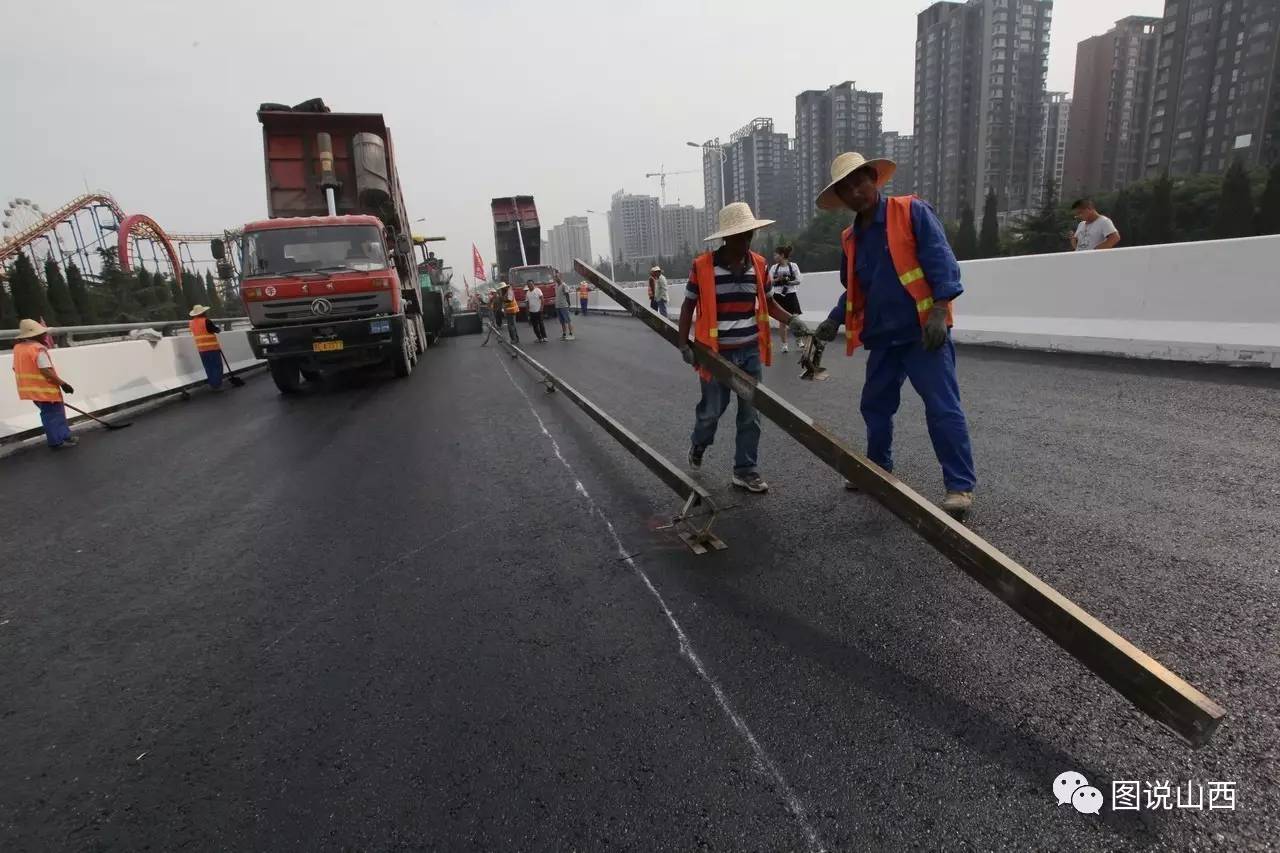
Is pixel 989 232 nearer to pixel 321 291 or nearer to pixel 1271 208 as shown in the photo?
pixel 1271 208

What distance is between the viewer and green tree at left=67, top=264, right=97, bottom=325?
36.8 meters

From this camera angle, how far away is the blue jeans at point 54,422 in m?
7.31

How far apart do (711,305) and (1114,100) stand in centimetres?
9363

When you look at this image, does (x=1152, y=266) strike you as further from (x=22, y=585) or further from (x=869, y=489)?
(x=22, y=585)

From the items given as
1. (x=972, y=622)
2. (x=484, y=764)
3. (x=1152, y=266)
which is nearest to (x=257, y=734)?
(x=484, y=764)

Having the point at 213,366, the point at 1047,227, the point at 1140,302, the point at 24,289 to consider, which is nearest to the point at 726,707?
the point at 1140,302

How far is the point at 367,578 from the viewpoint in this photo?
3.40 metres

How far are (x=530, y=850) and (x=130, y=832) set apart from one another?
1219 mm

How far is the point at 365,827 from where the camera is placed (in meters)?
1.81

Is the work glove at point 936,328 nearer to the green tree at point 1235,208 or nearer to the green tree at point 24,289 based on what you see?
the green tree at point 24,289

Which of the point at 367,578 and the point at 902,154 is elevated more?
the point at 902,154

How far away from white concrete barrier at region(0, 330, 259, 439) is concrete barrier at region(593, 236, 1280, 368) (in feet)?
26.5

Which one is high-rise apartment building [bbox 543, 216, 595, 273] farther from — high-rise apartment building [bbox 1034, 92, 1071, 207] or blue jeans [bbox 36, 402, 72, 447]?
blue jeans [bbox 36, 402, 72, 447]

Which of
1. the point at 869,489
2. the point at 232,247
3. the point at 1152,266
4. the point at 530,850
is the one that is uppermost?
the point at 232,247
